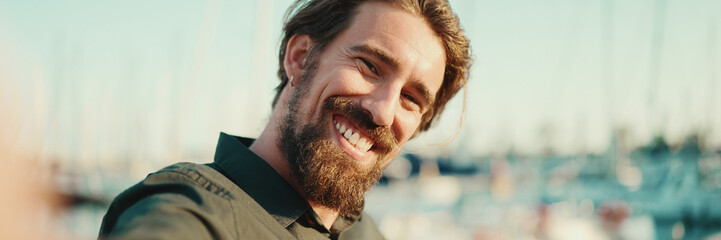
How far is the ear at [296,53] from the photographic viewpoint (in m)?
2.47

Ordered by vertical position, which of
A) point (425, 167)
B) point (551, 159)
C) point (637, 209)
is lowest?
point (551, 159)

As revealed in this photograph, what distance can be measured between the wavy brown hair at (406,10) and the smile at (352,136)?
0.39m

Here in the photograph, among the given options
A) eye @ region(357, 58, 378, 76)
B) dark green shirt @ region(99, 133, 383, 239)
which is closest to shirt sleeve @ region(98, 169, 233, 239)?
dark green shirt @ region(99, 133, 383, 239)

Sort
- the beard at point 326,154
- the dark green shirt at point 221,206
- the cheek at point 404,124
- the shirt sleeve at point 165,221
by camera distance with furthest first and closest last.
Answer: the cheek at point 404,124 < the beard at point 326,154 < the dark green shirt at point 221,206 < the shirt sleeve at point 165,221

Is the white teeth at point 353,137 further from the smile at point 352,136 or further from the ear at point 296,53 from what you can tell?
the ear at point 296,53

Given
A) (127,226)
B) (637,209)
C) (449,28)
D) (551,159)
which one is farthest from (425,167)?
(127,226)

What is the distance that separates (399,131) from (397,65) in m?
0.30

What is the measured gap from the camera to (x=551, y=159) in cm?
2509

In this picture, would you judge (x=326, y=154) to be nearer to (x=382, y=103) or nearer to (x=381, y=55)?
(x=382, y=103)

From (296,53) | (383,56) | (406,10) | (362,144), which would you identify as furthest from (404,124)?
(296,53)

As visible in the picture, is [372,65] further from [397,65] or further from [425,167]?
[425,167]

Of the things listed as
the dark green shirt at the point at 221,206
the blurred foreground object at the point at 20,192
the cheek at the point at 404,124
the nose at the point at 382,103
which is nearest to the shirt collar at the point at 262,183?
the dark green shirt at the point at 221,206

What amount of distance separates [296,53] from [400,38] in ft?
1.76

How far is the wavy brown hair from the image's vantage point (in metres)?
2.40
